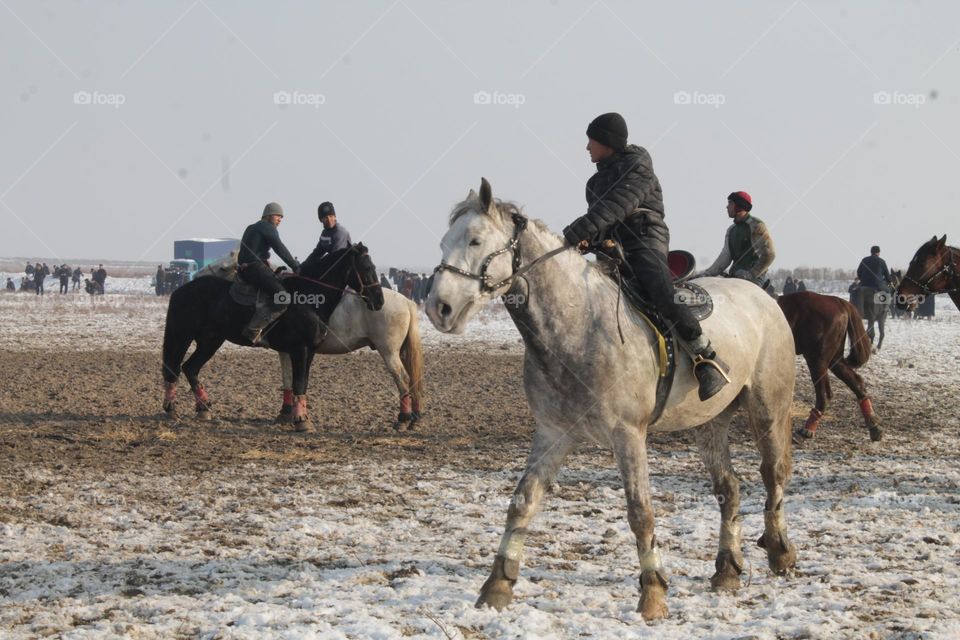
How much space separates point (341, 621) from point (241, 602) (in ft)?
2.18

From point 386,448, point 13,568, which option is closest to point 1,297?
point 386,448

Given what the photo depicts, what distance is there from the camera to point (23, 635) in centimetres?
477

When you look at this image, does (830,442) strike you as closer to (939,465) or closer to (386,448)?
(939,465)

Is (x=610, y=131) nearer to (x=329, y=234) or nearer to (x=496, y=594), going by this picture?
(x=496, y=594)

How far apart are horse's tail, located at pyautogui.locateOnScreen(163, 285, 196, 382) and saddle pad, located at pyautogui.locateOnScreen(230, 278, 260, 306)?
2.57 ft

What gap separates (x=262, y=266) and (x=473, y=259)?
26.5 feet

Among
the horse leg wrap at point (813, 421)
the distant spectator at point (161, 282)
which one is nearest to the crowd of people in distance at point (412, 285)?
the distant spectator at point (161, 282)

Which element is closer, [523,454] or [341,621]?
[341,621]

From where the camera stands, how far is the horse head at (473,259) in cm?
472

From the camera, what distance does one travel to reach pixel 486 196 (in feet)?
16.1

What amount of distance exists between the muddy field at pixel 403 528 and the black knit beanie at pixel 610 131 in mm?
2657

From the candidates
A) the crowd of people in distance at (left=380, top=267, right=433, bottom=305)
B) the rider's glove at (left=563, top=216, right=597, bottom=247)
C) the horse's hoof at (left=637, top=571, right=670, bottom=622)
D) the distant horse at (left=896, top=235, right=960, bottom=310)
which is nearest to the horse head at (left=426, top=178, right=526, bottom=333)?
the rider's glove at (left=563, top=216, right=597, bottom=247)
